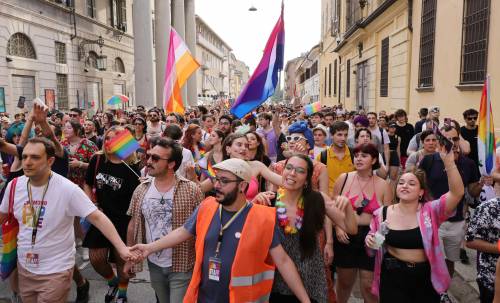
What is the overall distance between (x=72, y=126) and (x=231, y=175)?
13.1 feet

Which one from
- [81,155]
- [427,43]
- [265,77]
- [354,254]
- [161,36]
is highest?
[161,36]

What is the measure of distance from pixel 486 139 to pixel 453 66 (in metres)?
6.94

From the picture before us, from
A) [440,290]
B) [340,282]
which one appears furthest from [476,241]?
[340,282]

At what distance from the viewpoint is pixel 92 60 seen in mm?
24141

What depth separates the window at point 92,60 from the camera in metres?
23.6

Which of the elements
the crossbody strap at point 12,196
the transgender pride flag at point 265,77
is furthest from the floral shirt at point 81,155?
the crossbody strap at point 12,196

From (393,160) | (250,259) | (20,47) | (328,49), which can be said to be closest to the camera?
(250,259)

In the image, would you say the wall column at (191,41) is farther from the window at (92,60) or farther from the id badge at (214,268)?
the id badge at (214,268)

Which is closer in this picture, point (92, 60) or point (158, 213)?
point (158, 213)

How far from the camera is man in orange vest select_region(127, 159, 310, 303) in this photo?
2.51 m

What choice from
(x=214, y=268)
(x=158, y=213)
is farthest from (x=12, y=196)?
(x=214, y=268)

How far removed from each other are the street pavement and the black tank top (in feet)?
Answer: 5.05

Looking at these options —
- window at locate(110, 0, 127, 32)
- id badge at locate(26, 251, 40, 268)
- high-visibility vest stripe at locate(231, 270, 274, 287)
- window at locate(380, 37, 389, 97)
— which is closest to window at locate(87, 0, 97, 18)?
window at locate(110, 0, 127, 32)

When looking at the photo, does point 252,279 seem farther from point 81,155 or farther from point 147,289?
point 81,155
